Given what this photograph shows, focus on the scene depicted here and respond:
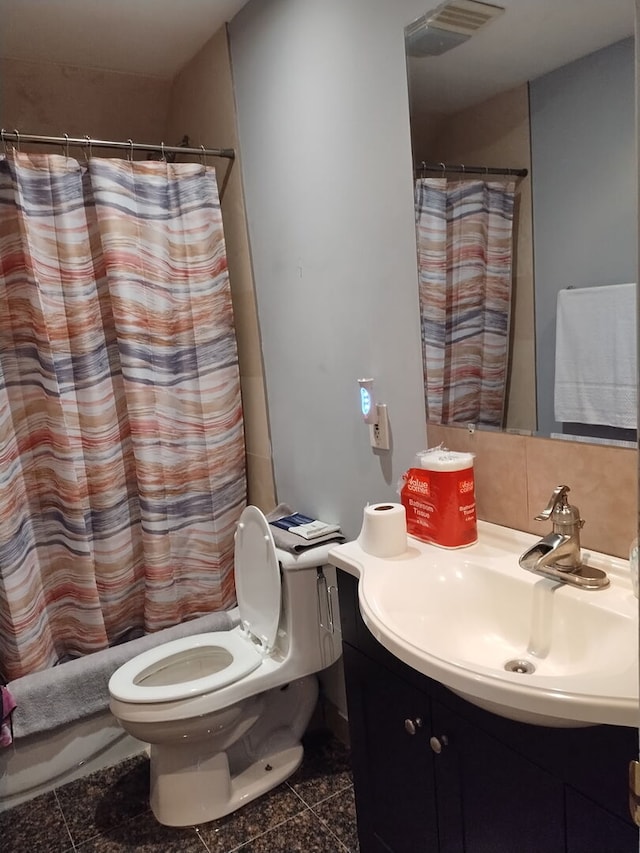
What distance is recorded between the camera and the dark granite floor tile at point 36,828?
187cm

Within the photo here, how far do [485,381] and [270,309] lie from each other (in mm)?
977

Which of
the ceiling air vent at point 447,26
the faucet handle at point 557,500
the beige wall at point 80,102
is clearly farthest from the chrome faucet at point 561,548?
the beige wall at point 80,102

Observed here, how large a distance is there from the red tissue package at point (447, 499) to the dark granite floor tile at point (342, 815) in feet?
3.12

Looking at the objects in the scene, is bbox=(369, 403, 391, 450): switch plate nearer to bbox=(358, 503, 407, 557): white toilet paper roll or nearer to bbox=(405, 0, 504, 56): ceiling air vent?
bbox=(358, 503, 407, 557): white toilet paper roll

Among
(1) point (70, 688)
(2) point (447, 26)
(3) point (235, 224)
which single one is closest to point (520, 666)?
(2) point (447, 26)

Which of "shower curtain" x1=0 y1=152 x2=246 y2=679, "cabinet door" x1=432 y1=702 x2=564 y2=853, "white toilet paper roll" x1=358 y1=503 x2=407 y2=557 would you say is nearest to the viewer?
"cabinet door" x1=432 y1=702 x2=564 y2=853

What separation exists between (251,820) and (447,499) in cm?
A: 123

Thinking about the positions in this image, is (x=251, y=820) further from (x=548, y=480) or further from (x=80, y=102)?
(x=80, y=102)

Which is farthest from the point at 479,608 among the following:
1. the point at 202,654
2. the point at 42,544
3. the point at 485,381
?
the point at 42,544

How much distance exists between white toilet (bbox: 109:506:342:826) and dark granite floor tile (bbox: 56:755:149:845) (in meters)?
0.13

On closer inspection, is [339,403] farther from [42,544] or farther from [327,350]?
[42,544]

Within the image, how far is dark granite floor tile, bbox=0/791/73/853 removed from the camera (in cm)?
187

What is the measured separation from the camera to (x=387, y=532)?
1.41 meters

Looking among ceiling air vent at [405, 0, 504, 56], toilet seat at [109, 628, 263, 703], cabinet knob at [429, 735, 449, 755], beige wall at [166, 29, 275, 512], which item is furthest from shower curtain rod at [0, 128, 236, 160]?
cabinet knob at [429, 735, 449, 755]
